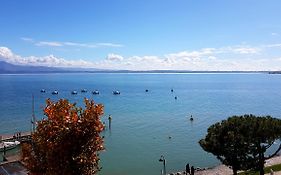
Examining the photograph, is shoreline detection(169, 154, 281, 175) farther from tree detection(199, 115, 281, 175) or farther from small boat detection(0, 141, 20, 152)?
small boat detection(0, 141, 20, 152)

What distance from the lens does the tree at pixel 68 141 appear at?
9.82 m

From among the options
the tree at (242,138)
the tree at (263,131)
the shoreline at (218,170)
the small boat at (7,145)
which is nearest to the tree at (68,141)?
the tree at (242,138)

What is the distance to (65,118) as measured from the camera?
32.6ft

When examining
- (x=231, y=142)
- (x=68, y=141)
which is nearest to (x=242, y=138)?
(x=231, y=142)

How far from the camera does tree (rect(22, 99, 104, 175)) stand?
9820 mm

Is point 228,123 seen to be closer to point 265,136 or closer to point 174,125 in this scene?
point 265,136

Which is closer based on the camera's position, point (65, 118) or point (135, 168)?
point (65, 118)

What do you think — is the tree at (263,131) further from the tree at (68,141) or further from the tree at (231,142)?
the tree at (68,141)

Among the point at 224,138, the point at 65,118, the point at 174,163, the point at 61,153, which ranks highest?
the point at 65,118

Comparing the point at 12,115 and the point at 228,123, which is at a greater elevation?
the point at 228,123

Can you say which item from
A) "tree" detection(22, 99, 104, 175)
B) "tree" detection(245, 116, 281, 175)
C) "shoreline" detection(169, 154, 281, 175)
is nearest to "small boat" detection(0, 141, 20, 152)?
"shoreline" detection(169, 154, 281, 175)

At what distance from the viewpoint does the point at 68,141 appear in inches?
387

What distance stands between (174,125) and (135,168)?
3537 cm

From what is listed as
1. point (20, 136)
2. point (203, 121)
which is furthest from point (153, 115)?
point (20, 136)
